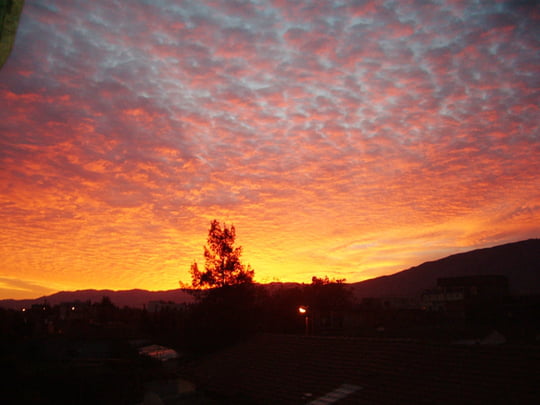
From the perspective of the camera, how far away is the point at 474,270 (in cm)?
13988

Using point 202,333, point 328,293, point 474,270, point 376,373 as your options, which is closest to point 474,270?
point 474,270

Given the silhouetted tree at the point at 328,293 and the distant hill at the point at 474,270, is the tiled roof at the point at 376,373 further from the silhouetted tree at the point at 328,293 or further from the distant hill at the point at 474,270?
the distant hill at the point at 474,270

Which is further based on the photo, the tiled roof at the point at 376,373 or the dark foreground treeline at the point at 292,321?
the dark foreground treeline at the point at 292,321

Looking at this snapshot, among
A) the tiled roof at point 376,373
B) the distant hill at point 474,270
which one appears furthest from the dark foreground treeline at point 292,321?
the distant hill at point 474,270

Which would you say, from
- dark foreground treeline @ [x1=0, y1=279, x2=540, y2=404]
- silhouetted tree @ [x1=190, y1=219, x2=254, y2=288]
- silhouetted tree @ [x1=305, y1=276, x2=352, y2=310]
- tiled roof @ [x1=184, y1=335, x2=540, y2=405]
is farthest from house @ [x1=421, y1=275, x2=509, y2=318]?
tiled roof @ [x1=184, y1=335, x2=540, y2=405]

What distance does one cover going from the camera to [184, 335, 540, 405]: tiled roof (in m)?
13.2

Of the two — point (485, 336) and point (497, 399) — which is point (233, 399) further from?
point (485, 336)

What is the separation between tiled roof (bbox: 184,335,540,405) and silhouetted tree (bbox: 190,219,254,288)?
19.2 metres

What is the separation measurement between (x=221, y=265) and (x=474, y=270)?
120 meters

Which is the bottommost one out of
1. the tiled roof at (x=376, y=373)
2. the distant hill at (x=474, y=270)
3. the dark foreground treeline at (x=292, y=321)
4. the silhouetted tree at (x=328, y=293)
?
the tiled roof at (x=376, y=373)

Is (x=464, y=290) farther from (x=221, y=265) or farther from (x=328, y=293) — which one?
(x=221, y=265)

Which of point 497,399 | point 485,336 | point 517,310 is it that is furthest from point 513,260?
point 497,399

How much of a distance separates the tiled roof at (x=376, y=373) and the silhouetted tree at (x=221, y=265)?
1920cm

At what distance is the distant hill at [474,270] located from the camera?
419 ft
